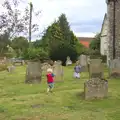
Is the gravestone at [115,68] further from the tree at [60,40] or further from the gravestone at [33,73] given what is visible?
the tree at [60,40]

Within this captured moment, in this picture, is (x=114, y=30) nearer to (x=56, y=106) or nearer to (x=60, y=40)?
(x=56, y=106)

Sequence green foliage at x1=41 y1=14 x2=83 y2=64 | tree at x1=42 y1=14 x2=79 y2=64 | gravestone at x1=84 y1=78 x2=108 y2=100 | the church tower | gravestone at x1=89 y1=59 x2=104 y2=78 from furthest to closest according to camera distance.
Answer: green foliage at x1=41 y1=14 x2=83 y2=64 → tree at x1=42 y1=14 x2=79 y2=64 → the church tower → gravestone at x1=89 y1=59 x2=104 y2=78 → gravestone at x1=84 y1=78 x2=108 y2=100

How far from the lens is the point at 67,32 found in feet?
217

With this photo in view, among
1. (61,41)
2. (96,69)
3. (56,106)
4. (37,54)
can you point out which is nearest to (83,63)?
(96,69)

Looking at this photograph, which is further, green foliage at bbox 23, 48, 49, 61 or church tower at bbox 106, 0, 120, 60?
green foliage at bbox 23, 48, 49, 61

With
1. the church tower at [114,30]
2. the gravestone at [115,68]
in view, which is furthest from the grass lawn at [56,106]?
the church tower at [114,30]

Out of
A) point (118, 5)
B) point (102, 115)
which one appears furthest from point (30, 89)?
point (118, 5)

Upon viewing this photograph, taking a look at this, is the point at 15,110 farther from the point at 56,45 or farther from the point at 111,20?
the point at 56,45

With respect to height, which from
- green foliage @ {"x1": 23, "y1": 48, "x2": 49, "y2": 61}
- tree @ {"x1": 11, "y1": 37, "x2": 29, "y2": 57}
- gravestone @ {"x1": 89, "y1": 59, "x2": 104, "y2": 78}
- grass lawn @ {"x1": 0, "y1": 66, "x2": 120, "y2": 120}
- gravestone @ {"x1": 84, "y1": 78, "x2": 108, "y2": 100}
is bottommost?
grass lawn @ {"x1": 0, "y1": 66, "x2": 120, "y2": 120}

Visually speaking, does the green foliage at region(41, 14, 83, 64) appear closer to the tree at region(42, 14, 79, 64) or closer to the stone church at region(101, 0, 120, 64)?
the tree at region(42, 14, 79, 64)

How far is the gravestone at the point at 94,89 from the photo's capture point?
1380 cm

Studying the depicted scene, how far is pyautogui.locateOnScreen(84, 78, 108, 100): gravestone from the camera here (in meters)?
13.8

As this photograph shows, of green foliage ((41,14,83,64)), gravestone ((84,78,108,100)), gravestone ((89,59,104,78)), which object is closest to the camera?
gravestone ((84,78,108,100))

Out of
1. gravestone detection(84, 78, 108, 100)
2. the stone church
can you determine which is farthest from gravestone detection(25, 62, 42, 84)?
the stone church
